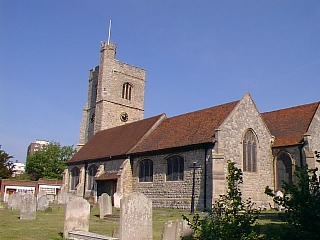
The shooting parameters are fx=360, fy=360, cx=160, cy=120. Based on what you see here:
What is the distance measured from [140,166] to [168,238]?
58.9 ft

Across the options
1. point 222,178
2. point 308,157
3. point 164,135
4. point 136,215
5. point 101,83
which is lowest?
point 136,215

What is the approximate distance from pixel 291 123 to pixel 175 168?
32.4ft

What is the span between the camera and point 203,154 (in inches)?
880

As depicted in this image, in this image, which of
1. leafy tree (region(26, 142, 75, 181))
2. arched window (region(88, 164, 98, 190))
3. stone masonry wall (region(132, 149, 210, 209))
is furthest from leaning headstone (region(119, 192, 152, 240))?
leafy tree (region(26, 142, 75, 181))

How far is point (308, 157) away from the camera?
23.5 meters

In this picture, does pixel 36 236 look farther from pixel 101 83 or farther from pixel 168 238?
pixel 101 83

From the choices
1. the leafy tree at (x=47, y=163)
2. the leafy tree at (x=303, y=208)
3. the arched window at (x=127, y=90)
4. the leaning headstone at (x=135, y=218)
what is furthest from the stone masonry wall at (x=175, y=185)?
the leafy tree at (x=47, y=163)

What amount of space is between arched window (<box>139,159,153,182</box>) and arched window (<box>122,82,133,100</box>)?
18.7 meters

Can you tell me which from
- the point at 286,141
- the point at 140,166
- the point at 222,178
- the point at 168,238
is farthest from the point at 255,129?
the point at 168,238

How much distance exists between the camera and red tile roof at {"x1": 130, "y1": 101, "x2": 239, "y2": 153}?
922 inches

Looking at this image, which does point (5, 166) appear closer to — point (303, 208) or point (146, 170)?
point (146, 170)

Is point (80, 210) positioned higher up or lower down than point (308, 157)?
lower down

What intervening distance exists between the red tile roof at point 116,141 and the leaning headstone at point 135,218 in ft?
58.5

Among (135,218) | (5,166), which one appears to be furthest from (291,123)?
(5,166)
